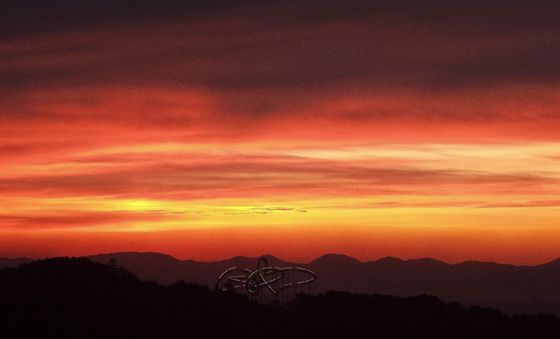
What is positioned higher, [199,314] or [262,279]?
[262,279]

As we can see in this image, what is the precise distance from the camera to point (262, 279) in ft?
193

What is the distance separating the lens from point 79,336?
45719mm

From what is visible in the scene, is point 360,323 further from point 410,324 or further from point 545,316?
point 545,316

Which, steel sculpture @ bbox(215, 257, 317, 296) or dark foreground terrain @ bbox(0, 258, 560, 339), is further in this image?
steel sculpture @ bbox(215, 257, 317, 296)

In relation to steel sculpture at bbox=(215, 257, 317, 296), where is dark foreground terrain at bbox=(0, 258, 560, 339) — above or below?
below

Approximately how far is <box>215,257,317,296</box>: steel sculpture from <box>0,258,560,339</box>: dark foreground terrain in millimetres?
1987

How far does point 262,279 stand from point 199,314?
8503 millimetres

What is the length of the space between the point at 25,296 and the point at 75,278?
5073 mm

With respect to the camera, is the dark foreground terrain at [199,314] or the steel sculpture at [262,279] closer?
the dark foreground terrain at [199,314]

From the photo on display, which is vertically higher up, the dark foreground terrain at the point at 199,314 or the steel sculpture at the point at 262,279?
the steel sculpture at the point at 262,279

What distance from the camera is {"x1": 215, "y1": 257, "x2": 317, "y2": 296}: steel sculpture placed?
2320 inches

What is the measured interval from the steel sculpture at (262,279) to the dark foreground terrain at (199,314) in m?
1.99

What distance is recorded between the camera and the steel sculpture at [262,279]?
58938 mm

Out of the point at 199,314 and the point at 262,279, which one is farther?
the point at 262,279
